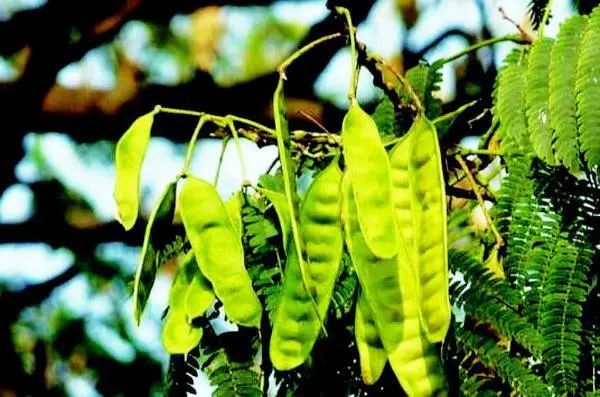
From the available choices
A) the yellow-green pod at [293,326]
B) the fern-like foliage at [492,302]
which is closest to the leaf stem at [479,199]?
the fern-like foliage at [492,302]

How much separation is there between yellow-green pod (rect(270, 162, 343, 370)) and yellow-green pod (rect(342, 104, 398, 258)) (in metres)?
0.06

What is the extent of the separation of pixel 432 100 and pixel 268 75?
6.70ft

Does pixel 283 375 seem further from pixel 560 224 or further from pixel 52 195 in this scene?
pixel 52 195

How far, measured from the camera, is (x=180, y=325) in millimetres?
1198

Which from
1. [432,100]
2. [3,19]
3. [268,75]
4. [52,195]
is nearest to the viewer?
[432,100]

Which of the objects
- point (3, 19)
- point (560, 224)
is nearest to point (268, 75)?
point (3, 19)

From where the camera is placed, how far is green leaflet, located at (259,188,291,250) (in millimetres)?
1179

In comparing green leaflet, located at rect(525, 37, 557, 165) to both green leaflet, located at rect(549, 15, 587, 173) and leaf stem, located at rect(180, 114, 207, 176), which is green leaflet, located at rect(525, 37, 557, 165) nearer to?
green leaflet, located at rect(549, 15, 587, 173)

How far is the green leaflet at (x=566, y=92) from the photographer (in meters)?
1.18

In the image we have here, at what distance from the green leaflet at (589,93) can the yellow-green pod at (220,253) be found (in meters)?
0.33

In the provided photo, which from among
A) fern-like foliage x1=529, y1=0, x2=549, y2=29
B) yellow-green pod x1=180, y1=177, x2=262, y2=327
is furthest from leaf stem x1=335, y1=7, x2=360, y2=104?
fern-like foliage x1=529, y1=0, x2=549, y2=29

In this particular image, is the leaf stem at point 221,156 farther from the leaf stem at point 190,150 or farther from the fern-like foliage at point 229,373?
the fern-like foliage at point 229,373

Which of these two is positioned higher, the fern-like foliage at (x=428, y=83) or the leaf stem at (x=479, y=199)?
the fern-like foliage at (x=428, y=83)

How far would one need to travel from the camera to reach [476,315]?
121 cm
